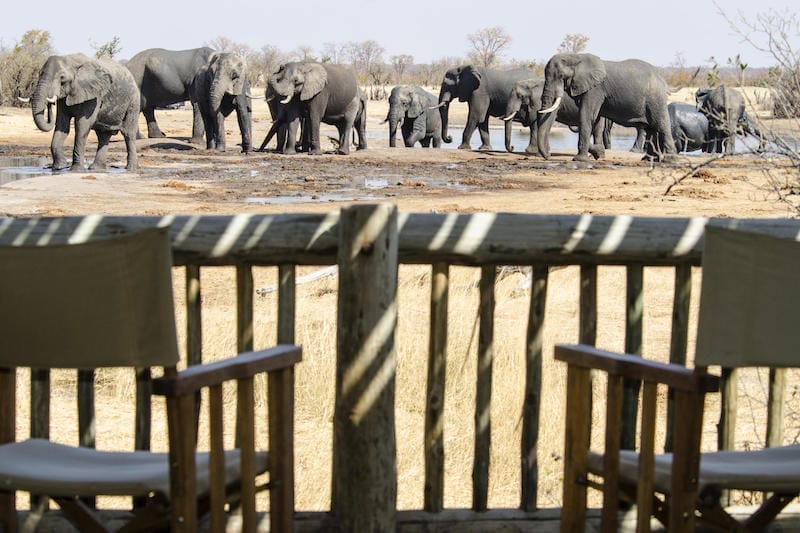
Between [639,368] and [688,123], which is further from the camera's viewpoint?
[688,123]

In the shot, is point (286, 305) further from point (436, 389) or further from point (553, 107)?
point (553, 107)

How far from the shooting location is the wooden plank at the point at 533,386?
10.8ft

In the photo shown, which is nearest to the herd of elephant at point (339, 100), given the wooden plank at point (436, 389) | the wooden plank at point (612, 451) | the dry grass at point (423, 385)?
the dry grass at point (423, 385)

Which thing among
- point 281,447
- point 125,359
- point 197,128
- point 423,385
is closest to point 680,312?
point 281,447

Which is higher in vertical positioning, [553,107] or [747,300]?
[747,300]

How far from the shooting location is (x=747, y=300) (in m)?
2.52

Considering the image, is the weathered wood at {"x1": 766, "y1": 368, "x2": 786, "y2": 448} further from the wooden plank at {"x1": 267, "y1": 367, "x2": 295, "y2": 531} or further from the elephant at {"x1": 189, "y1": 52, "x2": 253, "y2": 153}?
the elephant at {"x1": 189, "y1": 52, "x2": 253, "y2": 153}

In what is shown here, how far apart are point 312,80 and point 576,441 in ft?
70.3

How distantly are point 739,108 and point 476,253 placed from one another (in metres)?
25.1

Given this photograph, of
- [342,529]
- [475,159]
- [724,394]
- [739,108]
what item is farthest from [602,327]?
[739,108]

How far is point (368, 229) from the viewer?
9.65ft

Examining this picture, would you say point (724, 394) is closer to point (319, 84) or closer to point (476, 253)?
point (476, 253)

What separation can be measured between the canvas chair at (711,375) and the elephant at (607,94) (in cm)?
2044

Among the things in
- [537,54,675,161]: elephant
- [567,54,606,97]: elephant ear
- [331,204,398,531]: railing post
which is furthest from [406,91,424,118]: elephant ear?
[331,204,398,531]: railing post
